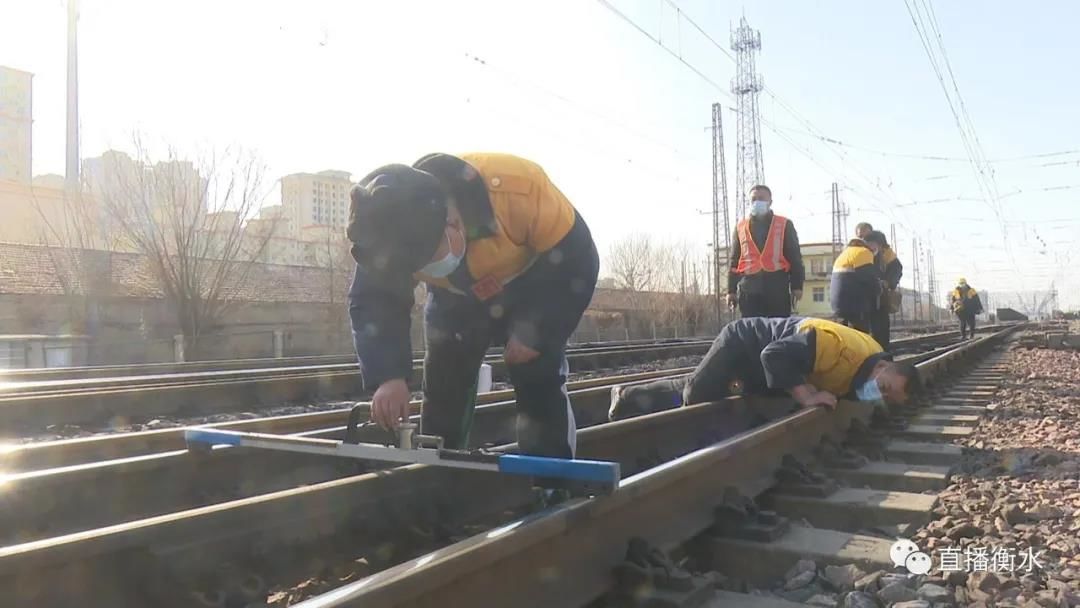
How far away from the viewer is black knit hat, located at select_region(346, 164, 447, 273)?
6.93ft

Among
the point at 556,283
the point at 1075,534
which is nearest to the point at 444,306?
the point at 556,283

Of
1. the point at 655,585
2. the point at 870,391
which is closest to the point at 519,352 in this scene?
the point at 655,585

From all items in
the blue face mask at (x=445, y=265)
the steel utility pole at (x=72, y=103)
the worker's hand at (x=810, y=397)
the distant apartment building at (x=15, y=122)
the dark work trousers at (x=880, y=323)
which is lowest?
the worker's hand at (x=810, y=397)

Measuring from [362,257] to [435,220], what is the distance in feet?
0.79

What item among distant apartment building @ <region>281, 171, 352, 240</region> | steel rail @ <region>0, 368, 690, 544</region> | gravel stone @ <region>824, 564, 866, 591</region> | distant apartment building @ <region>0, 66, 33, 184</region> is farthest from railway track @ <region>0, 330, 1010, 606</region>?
distant apartment building @ <region>0, 66, 33, 184</region>

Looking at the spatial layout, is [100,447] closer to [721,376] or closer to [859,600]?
[859,600]

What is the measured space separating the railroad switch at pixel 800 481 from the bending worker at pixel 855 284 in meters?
4.85

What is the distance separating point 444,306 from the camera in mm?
2861

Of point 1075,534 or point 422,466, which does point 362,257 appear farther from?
point 1075,534

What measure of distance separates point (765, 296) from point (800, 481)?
346cm

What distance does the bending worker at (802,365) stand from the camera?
176 inches

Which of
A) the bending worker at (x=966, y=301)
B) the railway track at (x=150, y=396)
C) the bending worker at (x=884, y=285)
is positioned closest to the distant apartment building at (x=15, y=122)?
the railway track at (x=150, y=396)

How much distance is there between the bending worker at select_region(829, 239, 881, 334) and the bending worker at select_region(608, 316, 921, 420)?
342cm

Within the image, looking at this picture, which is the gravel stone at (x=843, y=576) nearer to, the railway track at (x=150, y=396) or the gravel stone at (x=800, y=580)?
the gravel stone at (x=800, y=580)
